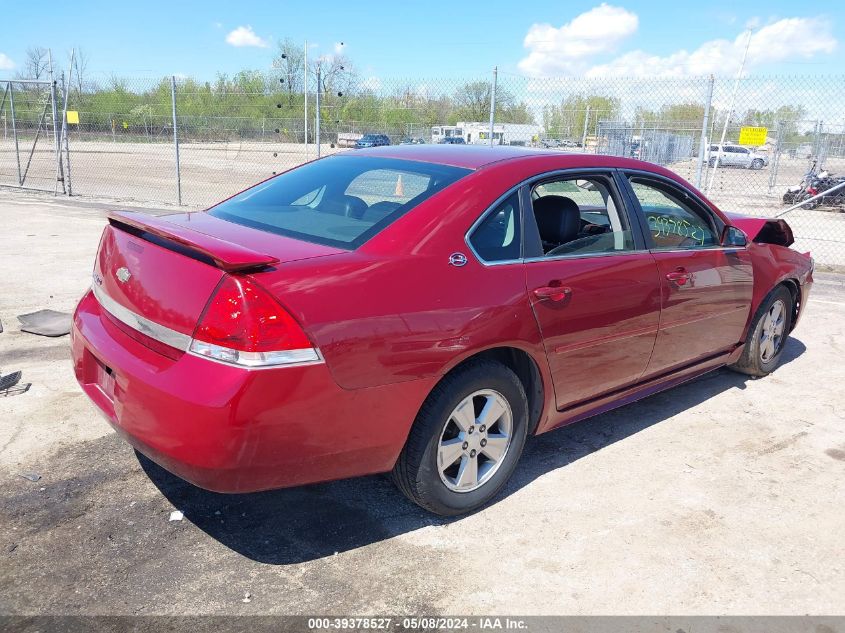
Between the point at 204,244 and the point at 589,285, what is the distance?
1.87 meters

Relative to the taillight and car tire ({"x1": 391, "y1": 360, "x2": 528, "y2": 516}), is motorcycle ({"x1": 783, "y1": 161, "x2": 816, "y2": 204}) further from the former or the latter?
the taillight

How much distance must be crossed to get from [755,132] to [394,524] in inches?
441

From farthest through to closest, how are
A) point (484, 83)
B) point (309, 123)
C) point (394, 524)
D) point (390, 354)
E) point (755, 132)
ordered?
point (309, 123)
point (484, 83)
point (755, 132)
point (394, 524)
point (390, 354)

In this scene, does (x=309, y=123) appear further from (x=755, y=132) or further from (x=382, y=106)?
(x=755, y=132)

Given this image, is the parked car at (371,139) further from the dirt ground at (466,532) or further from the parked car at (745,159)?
the parked car at (745,159)

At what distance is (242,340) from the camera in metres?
2.43

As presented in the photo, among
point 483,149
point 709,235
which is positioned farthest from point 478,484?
point 709,235

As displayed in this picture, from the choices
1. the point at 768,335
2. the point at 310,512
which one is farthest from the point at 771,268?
the point at 310,512

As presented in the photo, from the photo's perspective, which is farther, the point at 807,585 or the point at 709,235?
the point at 709,235

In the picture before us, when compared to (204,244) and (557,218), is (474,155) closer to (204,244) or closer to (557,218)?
(557,218)

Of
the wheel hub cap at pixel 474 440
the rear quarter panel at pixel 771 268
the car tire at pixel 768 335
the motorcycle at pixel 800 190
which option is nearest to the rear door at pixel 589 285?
the wheel hub cap at pixel 474 440

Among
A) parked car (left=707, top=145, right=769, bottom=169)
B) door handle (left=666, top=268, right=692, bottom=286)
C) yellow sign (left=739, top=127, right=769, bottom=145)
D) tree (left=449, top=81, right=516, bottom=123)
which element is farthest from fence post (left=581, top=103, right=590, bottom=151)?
parked car (left=707, top=145, right=769, bottom=169)

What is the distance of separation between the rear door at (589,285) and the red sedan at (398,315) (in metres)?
0.01

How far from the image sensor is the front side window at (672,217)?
4062mm
